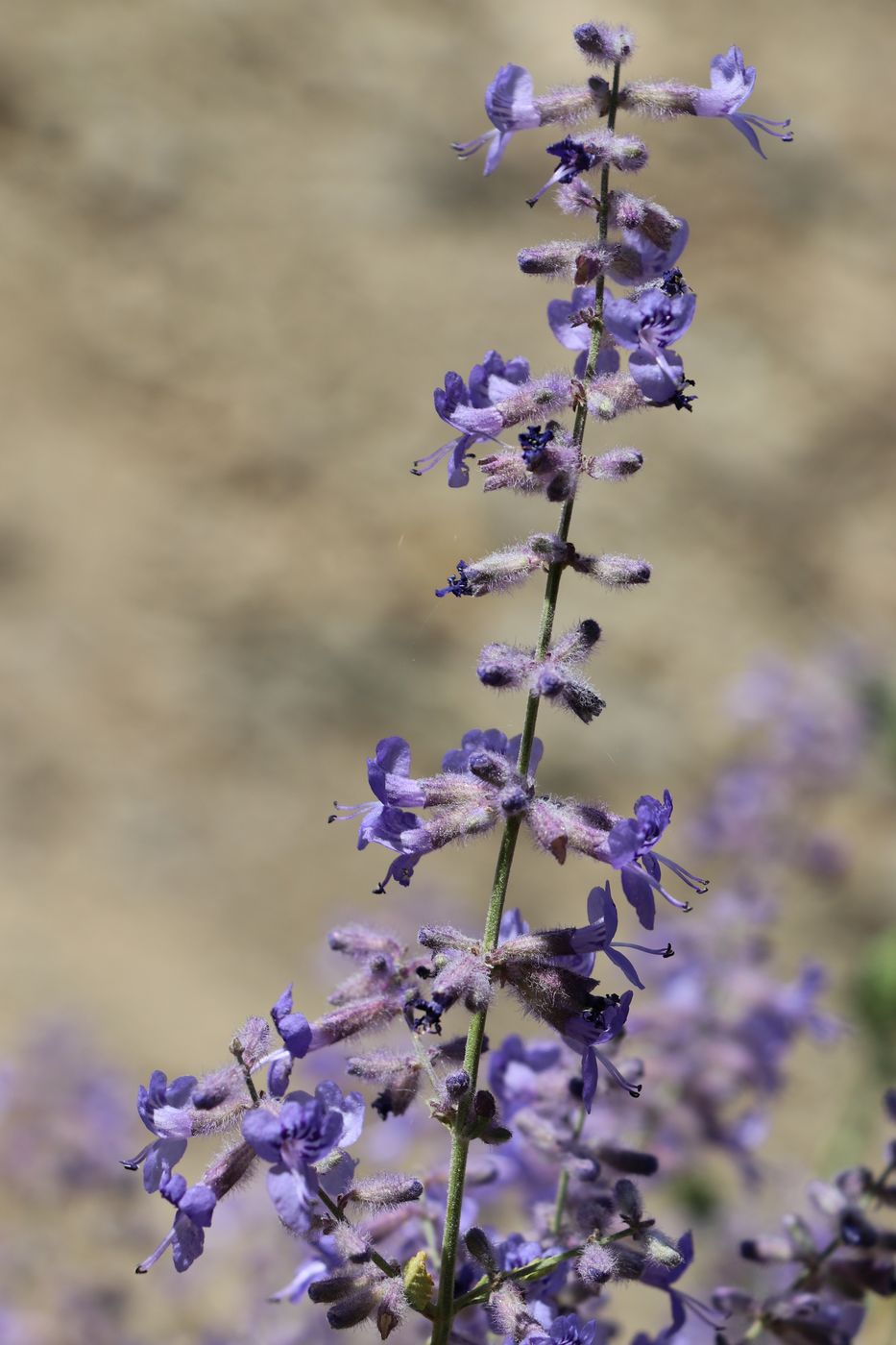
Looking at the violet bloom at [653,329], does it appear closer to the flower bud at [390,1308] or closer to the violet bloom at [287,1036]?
the violet bloom at [287,1036]

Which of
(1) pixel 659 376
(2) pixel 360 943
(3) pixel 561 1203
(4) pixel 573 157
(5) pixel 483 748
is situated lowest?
(3) pixel 561 1203

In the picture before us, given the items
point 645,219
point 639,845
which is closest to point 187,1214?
point 639,845

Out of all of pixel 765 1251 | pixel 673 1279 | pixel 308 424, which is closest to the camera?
pixel 673 1279

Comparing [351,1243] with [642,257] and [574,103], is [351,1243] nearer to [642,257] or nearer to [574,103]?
[642,257]

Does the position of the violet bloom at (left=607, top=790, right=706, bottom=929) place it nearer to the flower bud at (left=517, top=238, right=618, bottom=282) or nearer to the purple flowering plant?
the purple flowering plant

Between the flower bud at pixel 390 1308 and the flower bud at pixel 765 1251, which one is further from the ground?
the flower bud at pixel 765 1251

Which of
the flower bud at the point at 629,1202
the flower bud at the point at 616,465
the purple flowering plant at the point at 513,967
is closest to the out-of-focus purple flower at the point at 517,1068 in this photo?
the purple flowering plant at the point at 513,967

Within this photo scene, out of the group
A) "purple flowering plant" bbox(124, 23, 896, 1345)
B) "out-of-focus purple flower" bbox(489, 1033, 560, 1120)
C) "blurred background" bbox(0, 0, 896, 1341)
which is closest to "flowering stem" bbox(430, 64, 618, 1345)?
"purple flowering plant" bbox(124, 23, 896, 1345)
